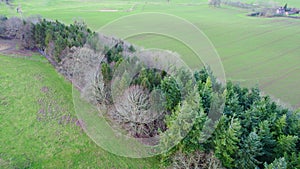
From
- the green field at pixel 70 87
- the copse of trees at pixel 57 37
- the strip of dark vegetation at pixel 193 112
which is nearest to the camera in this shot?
the strip of dark vegetation at pixel 193 112

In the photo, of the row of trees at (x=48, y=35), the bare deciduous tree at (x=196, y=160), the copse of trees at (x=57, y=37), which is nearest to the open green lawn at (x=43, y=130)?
the bare deciduous tree at (x=196, y=160)

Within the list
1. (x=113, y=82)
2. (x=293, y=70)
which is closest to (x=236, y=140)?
(x=113, y=82)

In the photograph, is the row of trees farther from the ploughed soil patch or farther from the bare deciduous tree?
the bare deciduous tree

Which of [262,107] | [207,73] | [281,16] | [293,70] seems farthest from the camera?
[281,16]

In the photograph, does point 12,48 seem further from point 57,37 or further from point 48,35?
point 57,37

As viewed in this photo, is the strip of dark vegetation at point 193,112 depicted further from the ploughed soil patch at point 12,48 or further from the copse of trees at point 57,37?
the ploughed soil patch at point 12,48

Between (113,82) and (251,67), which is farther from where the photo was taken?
(251,67)

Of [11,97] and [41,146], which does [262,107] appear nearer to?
[41,146]
